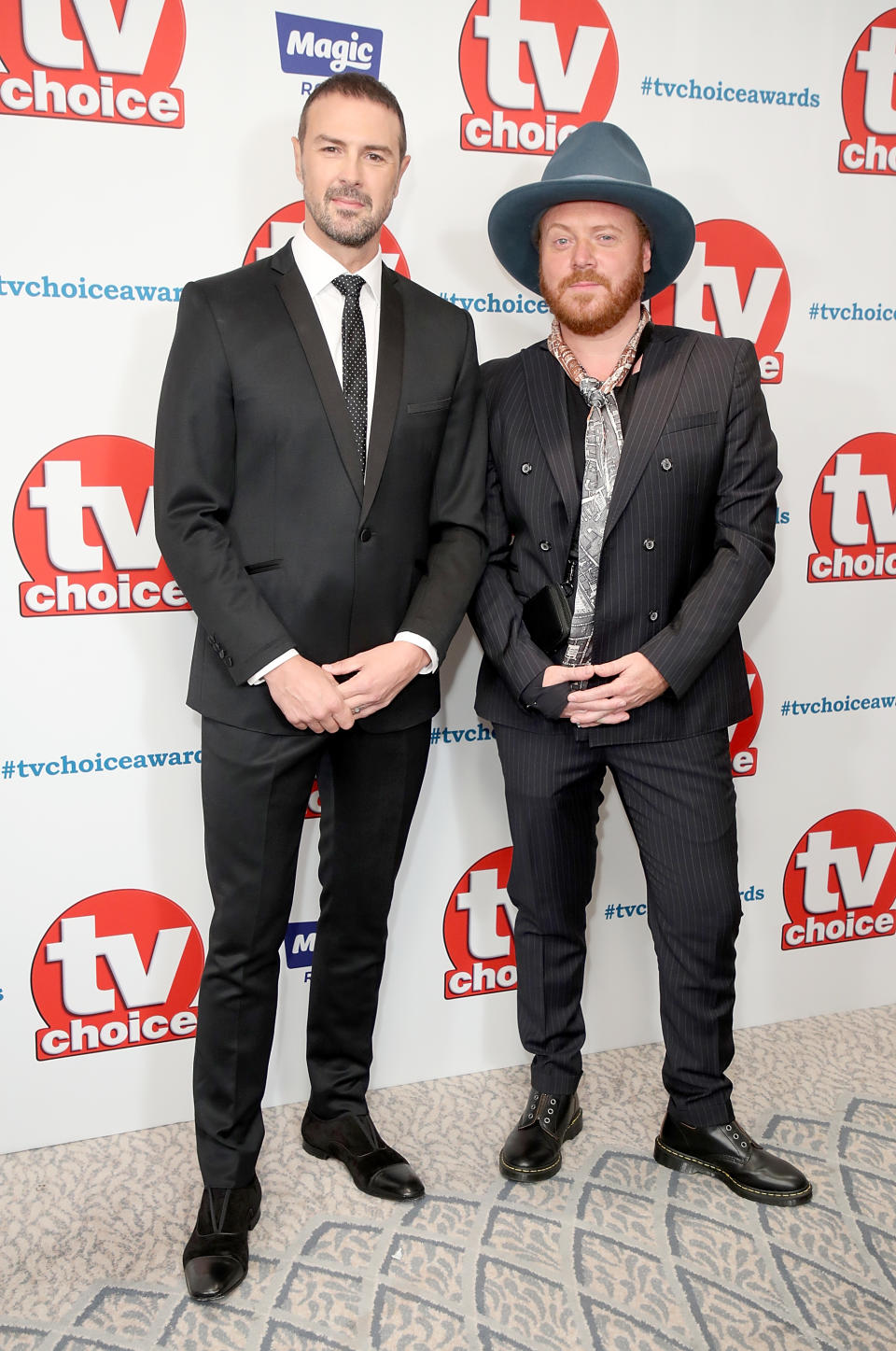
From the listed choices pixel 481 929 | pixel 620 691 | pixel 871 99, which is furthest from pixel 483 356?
pixel 481 929

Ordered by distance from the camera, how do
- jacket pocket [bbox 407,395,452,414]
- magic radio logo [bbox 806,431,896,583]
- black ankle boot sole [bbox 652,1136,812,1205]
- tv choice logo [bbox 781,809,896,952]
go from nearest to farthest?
jacket pocket [bbox 407,395,452,414] < black ankle boot sole [bbox 652,1136,812,1205] < magic radio logo [bbox 806,431,896,583] < tv choice logo [bbox 781,809,896,952]

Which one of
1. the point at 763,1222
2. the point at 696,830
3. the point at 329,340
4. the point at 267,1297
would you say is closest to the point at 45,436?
the point at 329,340

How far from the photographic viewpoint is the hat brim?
2.12 meters

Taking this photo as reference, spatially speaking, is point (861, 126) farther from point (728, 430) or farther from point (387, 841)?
point (387, 841)

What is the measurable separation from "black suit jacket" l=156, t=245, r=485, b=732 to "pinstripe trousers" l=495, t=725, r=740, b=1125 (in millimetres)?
392

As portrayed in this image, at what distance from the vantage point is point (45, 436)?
227cm

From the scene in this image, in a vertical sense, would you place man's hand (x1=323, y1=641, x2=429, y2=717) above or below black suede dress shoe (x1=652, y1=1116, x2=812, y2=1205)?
above

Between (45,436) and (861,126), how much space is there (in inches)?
80.1

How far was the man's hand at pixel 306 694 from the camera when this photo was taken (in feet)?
6.31

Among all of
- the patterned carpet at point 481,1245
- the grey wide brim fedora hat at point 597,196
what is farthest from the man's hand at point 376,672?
the patterned carpet at point 481,1245

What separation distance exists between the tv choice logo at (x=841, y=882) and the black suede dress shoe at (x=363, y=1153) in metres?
1.27

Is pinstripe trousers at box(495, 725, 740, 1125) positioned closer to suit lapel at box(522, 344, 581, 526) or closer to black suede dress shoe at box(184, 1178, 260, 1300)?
suit lapel at box(522, 344, 581, 526)

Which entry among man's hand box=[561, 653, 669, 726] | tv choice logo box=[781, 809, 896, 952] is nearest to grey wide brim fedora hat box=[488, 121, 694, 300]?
man's hand box=[561, 653, 669, 726]

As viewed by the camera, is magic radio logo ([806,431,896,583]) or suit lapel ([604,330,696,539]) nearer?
suit lapel ([604,330,696,539])
